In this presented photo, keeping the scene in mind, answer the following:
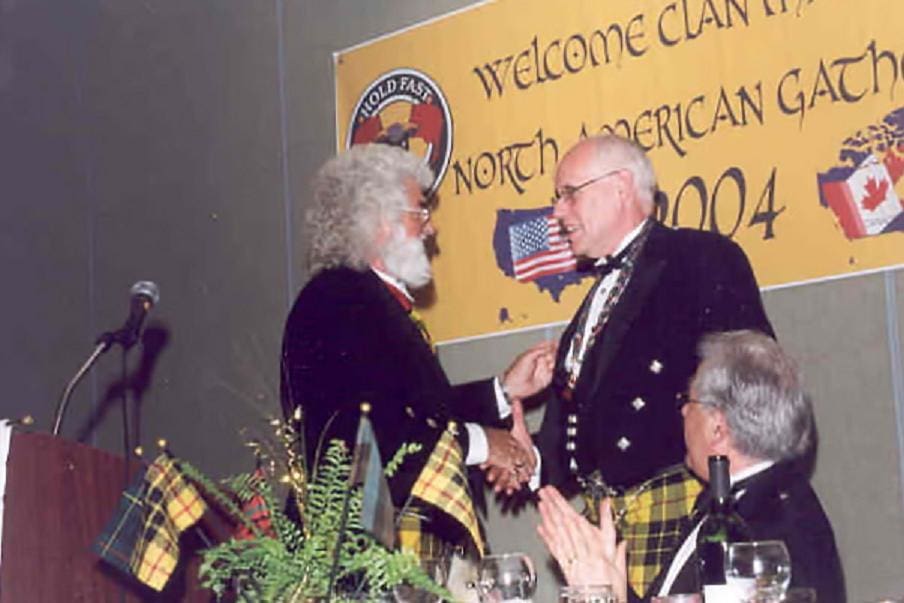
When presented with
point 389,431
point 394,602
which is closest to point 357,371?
point 389,431

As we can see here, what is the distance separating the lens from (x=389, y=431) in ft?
12.5

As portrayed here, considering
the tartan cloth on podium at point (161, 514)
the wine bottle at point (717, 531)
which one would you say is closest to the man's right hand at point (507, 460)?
the wine bottle at point (717, 531)

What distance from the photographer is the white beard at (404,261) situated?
A: 4230mm

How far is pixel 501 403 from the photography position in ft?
14.1

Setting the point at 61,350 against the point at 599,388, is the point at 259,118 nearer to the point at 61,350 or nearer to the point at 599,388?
the point at 61,350

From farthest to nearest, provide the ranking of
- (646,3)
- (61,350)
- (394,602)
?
(61,350) < (646,3) < (394,602)

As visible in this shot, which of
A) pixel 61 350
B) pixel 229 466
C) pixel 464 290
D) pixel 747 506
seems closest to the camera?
pixel 747 506

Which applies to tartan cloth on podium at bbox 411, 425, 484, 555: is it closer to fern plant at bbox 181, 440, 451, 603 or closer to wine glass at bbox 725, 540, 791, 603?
fern plant at bbox 181, 440, 451, 603

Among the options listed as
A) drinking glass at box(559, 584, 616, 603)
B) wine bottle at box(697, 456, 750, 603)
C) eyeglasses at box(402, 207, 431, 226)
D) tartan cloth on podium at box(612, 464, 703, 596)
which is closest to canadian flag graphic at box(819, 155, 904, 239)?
tartan cloth on podium at box(612, 464, 703, 596)

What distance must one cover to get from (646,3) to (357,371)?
137 centimetres

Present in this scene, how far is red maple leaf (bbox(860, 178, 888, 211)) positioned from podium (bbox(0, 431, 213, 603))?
1879 millimetres

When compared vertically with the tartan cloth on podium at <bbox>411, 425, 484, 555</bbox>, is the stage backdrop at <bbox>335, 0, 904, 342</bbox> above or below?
above

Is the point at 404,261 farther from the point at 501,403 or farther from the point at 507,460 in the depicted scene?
the point at 507,460

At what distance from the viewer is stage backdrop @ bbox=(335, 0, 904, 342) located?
12.4ft
